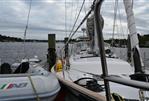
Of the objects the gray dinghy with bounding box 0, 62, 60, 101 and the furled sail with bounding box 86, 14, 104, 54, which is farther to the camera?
the furled sail with bounding box 86, 14, 104, 54

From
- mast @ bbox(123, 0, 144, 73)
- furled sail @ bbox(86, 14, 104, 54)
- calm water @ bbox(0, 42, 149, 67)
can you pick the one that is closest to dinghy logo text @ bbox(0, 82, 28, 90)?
mast @ bbox(123, 0, 144, 73)

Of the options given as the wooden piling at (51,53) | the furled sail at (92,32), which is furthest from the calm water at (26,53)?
the furled sail at (92,32)

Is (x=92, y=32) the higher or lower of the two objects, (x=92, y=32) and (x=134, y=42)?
the higher

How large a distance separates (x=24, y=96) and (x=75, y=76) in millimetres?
2125

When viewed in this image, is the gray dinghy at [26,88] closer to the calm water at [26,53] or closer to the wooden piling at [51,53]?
the calm water at [26,53]

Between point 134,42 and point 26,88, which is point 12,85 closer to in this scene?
point 26,88

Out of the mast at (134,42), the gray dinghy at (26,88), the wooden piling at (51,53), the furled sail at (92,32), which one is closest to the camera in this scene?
the mast at (134,42)

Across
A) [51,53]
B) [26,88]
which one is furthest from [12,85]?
[51,53]

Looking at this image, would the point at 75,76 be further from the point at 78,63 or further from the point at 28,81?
the point at 28,81

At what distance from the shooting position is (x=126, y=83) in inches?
71.8

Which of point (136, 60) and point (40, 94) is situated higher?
point (136, 60)

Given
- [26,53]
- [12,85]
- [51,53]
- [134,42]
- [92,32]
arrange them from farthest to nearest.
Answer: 1. [51,53]
2. [92,32]
3. [26,53]
4. [12,85]
5. [134,42]

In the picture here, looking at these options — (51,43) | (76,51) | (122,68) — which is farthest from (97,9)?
(51,43)

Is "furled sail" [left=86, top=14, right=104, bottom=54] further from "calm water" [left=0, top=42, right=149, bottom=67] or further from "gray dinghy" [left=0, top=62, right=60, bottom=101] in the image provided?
"gray dinghy" [left=0, top=62, right=60, bottom=101]
